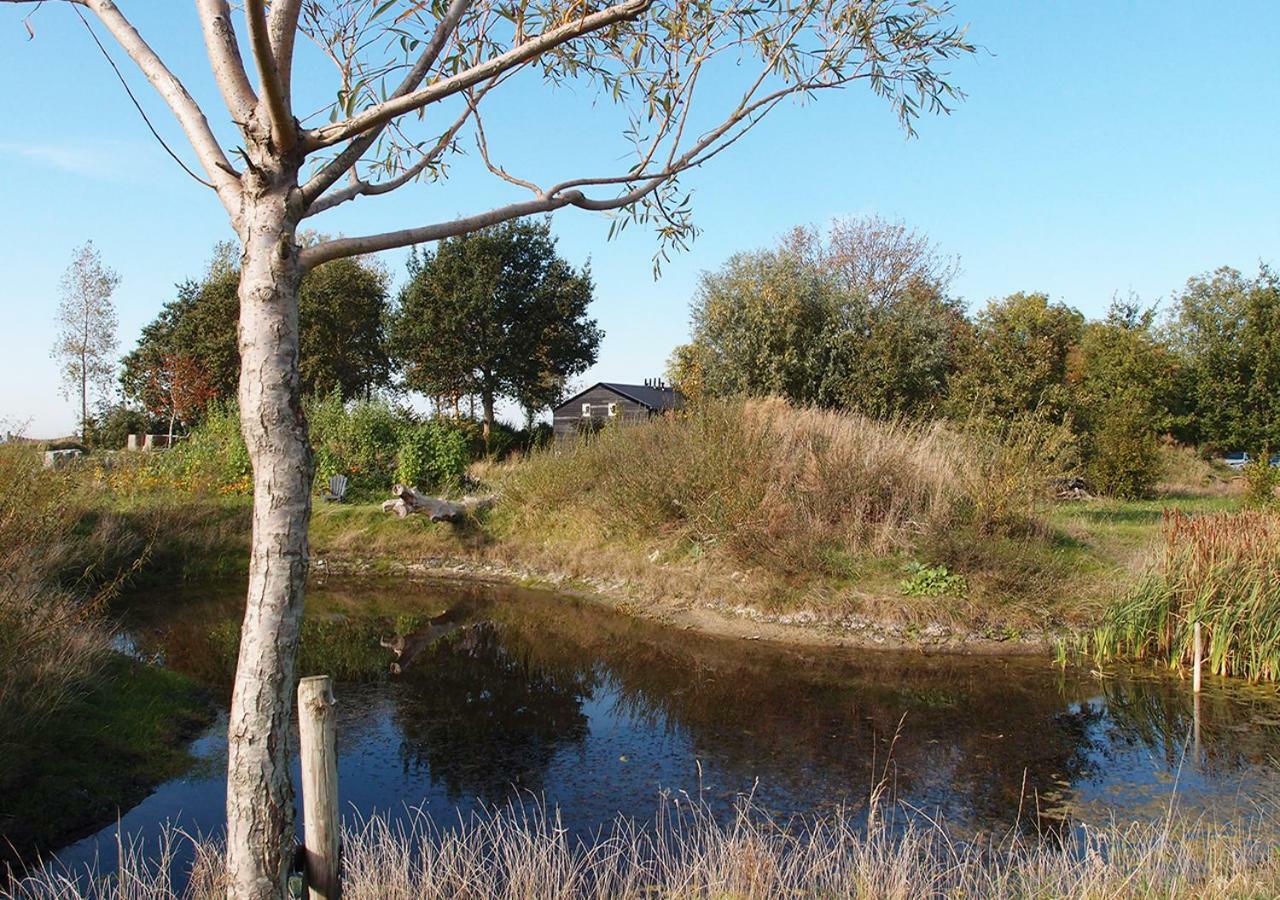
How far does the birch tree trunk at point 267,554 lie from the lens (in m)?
2.87

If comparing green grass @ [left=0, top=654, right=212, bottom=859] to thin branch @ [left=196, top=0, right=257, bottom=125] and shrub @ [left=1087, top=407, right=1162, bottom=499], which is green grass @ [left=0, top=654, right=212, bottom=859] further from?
shrub @ [left=1087, top=407, right=1162, bottom=499]

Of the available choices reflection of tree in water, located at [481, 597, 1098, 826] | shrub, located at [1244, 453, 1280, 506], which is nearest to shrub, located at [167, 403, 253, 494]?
reflection of tree in water, located at [481, 597, 1098, 826]

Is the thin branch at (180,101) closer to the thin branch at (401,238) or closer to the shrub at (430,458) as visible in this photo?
the thin branch at (401,238)

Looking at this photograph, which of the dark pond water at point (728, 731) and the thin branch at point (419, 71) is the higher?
the thin branch at point (419, 71)

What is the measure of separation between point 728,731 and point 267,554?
5947mm

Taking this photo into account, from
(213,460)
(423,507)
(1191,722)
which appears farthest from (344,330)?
(1191,722)

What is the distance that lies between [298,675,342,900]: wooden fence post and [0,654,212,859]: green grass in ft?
10.8

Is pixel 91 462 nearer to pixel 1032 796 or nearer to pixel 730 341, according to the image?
pixel 730 341

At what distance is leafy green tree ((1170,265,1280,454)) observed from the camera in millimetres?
30406

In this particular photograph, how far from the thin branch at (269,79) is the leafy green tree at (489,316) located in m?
27.4

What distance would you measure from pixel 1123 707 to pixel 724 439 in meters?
7.04

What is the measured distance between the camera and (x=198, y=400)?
32.3 metres

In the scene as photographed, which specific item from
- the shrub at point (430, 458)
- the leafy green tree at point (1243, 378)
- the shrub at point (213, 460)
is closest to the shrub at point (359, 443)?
the shrub at point (430, 458)

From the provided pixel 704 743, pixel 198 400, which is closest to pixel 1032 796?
pixel 704 743
